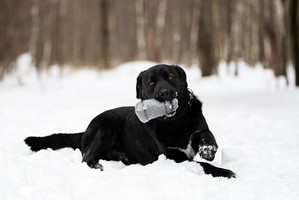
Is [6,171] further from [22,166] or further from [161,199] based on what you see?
[161,199]

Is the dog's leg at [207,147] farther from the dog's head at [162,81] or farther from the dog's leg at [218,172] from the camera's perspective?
the dog's head at [162,81]

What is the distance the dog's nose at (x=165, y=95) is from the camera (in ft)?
11.1

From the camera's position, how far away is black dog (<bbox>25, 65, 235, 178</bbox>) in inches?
138

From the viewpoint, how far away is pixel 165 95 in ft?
11.1

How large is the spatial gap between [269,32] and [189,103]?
21.0 feet

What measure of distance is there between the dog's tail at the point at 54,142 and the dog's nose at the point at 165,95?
50.4 inches

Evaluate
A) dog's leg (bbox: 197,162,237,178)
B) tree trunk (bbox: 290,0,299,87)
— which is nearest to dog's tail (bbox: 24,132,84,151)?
dog's leg (bbox: 197,162,237,178)

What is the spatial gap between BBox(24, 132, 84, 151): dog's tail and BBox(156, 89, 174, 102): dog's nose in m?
1.28

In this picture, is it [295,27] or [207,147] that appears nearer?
[207,147]

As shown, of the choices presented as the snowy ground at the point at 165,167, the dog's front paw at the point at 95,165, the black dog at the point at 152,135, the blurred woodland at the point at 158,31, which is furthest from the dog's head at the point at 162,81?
the blurred woodland at the point at 158,31

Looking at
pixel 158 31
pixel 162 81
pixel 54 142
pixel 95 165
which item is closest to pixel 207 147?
pixel 162 81

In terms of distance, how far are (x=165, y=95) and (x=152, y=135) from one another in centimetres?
51

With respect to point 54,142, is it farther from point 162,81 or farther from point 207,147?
point 207,147

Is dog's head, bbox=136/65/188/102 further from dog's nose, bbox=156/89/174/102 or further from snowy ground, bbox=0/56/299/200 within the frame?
snowy ground, bbox=0/56/299/200
